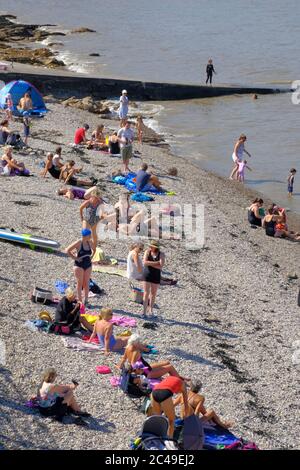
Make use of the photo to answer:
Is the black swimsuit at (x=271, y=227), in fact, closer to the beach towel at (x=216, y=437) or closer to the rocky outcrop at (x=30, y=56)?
the beach towel at (x=216, y=437)

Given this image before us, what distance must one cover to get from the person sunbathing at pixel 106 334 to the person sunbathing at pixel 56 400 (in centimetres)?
171

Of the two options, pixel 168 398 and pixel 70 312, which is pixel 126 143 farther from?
pixel 168 398

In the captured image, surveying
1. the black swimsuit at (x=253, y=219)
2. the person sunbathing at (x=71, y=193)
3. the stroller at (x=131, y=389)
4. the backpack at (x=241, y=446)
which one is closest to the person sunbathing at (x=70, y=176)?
the person sunbathing at (x=71, y=193)

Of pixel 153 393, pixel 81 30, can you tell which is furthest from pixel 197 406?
pixel 81 30

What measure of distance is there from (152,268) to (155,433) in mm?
4047

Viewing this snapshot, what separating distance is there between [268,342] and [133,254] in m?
2.44

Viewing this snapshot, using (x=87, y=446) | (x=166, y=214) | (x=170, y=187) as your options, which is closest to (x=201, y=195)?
(x=170, y=187)

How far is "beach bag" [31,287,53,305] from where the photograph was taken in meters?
13.3

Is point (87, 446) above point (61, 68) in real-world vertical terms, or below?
below

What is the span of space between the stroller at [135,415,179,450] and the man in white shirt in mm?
12339

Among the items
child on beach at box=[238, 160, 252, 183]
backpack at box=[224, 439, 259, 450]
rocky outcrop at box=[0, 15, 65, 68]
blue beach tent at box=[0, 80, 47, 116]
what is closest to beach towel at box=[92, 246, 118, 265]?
backpack at box=[224, 439, 259, 450]

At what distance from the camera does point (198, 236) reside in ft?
60.1
